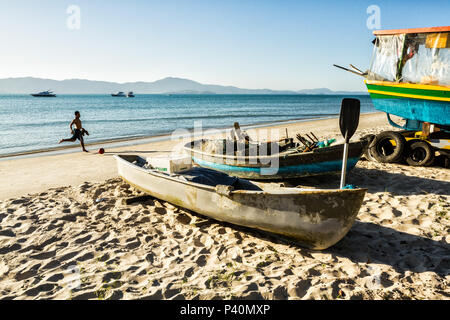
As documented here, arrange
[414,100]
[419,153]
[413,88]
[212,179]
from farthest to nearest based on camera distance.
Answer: [419,153] → [414,100] → [413,88] → [212,179]

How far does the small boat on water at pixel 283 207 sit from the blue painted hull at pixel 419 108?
7150 millimetres

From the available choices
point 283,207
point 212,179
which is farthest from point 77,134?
point 283,207

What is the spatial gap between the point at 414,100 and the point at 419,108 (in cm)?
32

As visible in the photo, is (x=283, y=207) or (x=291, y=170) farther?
(x=291, y=170)

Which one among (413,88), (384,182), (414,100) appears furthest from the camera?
(414,100)

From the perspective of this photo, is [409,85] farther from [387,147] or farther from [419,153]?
[419,153]

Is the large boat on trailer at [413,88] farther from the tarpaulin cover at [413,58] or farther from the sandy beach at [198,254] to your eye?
the sandy beach at [198,254]

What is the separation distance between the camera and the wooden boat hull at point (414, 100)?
8.88m

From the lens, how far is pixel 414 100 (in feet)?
31.0

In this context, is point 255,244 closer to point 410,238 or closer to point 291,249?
point 291,249

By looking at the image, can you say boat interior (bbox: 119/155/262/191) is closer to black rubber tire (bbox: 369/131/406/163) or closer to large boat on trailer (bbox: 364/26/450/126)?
black rubber tire (bbox: 369/131/406/163)

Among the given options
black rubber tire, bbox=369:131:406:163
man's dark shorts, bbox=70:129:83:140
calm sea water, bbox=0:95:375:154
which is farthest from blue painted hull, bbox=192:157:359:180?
calm sea water, bbox=0:95:375:154

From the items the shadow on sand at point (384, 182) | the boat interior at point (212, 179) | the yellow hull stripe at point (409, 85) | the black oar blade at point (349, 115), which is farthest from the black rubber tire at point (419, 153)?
the black oar blade at point (349, 115)

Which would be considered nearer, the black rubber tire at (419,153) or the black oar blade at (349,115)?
the black oar blade at (349,115)
